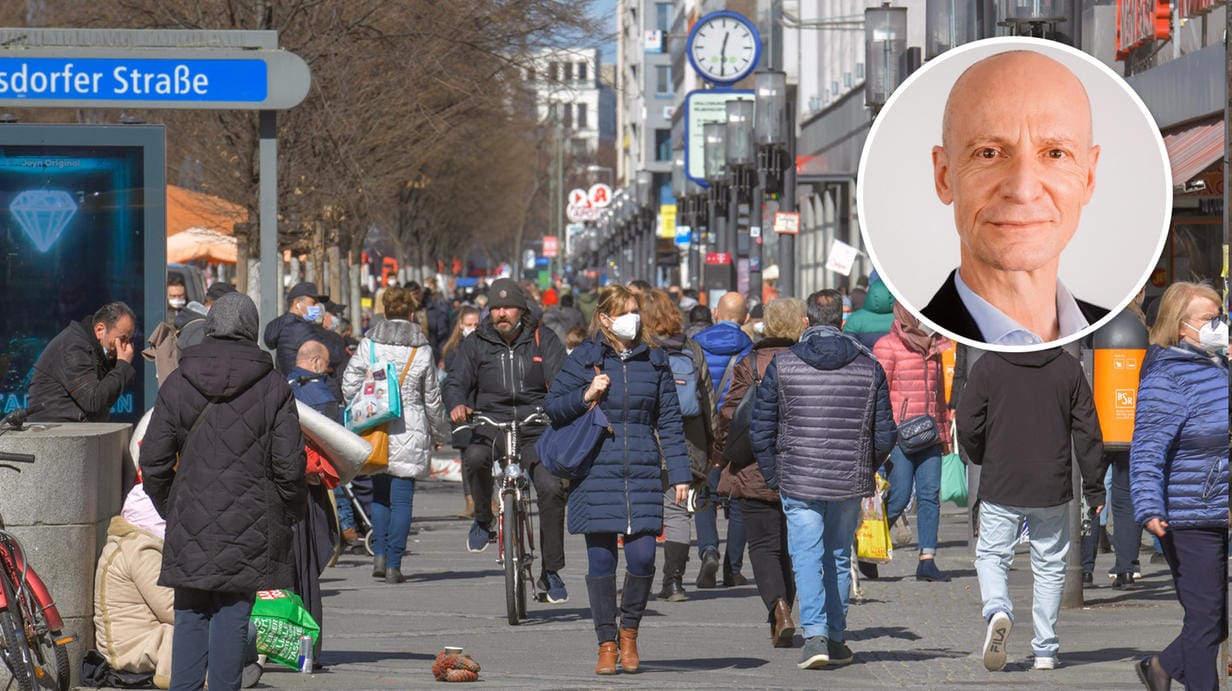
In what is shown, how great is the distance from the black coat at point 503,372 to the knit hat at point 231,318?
191 inches

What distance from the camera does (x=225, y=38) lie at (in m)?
12.8

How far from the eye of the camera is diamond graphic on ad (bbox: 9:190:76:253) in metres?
12.5

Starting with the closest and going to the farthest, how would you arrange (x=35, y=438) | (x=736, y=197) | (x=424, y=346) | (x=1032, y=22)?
(x=1032, y=22) < (x=35, y=438) < (x=424, y=346) < (x=736, y=197)

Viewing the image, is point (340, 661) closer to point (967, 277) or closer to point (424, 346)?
point (424, 346)

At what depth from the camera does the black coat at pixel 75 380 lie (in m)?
11.4

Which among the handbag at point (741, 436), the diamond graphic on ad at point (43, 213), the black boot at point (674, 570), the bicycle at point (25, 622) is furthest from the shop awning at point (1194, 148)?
the bicycle at point (25, 622)

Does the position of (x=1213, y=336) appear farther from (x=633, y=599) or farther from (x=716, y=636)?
(x=716, y=636)

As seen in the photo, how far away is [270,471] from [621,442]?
2.45 m

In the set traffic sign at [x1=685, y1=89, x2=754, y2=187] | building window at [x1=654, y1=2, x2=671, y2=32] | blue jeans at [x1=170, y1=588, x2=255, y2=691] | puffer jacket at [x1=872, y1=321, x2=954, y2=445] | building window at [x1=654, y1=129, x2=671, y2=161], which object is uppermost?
building window at [x1=654, y1=2, x2=671, y2=32]

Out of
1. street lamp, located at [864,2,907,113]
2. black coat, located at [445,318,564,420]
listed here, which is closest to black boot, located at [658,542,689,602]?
black coat, located at [445,318,564,420]

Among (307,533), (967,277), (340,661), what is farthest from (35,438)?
(967,277)

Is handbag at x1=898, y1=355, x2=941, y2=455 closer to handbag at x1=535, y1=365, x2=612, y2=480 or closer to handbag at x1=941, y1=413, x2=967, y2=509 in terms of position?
handbag at x1=941, y1=413, x2=967, y2=509

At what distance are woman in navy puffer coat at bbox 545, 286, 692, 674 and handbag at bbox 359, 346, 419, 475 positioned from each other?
107 inches

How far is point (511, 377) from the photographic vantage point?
42.5ft
